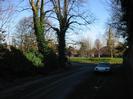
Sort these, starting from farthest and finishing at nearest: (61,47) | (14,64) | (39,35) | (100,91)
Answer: (61,47) < (39,35) < (14,64) < (100,91)

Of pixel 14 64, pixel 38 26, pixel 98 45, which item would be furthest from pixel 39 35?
pixel 98 45

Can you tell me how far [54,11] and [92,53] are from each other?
110m

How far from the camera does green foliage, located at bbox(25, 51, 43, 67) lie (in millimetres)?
35266

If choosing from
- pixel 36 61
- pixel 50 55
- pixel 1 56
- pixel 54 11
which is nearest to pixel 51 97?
pixel 1 56

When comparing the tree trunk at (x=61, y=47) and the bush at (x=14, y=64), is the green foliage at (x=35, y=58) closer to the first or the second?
the bush at (x=14, y=64)

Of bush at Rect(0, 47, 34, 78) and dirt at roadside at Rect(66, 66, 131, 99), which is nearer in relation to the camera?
dirt at roadside at Rect(66, 66, 131, 99)

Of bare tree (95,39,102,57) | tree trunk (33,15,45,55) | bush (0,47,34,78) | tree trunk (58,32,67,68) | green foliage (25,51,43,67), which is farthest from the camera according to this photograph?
bare tree (95,39,102,57)

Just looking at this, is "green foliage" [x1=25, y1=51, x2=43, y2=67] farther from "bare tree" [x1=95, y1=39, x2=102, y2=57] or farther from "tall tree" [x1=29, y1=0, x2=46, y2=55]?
"bare tree" [x1=95, y1=39, x2=102, y2=57]

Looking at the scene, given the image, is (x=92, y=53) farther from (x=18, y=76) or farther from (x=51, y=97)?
(x=51, y=97)

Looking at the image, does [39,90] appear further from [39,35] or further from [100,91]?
[39,35]

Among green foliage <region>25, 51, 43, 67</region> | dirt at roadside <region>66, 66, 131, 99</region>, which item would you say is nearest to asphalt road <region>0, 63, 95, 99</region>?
dirt at roadside <region>66, 66, 131, 99</region>

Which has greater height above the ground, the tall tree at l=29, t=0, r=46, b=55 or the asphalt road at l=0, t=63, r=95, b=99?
the tall tree at l=29, t=0, r=46, b=55

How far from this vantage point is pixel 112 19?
5481 cm

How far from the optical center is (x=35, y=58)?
36.8 metres
